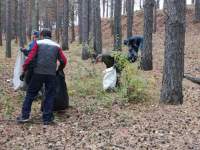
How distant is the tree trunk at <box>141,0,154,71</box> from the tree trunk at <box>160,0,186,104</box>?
17.6ft

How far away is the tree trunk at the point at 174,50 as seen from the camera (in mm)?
9672

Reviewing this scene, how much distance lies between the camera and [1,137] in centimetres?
786

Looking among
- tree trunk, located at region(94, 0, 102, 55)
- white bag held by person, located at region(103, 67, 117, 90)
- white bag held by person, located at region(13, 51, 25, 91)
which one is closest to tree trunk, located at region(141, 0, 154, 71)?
white bag held by person, located at region(103, 67, 117, 90)

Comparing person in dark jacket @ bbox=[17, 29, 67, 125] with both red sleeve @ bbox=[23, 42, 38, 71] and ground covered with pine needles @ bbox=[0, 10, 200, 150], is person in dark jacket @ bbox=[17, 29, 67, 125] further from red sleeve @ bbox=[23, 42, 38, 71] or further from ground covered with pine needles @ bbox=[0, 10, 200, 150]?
ground covered with pine needles @ bbox=[0, 10, 200, 150]

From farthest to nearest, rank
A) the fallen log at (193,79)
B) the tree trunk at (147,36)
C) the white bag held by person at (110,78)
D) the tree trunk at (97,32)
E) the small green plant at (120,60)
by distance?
the tree trunk at (97,32)
the tree trunk at (147,36)
the fallen log at (193,79)
the white bag held by person at (110,78)
the small green plant at (120,60)

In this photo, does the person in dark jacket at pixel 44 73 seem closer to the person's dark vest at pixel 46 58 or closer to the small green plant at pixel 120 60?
the person's dark vest at pixel 46 58

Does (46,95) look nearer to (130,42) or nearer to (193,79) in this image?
(193,79)

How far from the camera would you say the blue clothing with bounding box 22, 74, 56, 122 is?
8648 mm

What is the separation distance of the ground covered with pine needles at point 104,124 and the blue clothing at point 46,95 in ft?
0.80

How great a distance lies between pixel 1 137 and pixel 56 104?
6.17 ft

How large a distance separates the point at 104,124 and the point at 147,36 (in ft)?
24.1

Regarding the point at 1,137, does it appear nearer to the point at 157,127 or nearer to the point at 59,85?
the point at 59,85

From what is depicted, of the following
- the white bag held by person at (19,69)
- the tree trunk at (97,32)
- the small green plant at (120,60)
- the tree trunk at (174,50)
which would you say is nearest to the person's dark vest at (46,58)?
the white bag held by person at (19,69)

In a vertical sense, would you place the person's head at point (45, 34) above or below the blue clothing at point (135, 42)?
above
